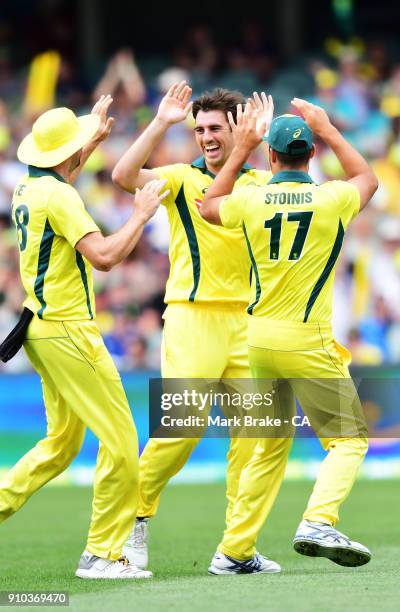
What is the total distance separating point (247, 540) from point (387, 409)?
6.09 meters

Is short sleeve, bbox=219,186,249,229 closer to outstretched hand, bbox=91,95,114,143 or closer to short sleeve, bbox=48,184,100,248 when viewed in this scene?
short sleeve, bbox=48,184,100,248

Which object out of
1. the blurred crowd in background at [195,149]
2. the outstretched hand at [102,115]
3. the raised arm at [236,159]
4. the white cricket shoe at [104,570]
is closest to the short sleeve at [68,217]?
the raised arm at [236,159]

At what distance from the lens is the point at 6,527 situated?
33.0 feet

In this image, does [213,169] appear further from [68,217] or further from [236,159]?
[68,217]

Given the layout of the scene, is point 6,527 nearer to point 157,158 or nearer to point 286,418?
point 286,418

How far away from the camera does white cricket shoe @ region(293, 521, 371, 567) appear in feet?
21.8

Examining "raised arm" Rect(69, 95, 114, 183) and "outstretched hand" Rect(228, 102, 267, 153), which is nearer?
"outstretched hand" Rect(228, 102, 267, 153)

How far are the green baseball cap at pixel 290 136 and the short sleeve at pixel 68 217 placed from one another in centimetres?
106

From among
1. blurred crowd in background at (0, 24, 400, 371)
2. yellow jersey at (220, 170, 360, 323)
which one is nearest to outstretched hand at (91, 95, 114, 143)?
yellow jersey at (220, 170, 360, 323)

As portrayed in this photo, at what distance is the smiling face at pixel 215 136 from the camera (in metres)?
7.80

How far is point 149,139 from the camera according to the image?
24.7ft

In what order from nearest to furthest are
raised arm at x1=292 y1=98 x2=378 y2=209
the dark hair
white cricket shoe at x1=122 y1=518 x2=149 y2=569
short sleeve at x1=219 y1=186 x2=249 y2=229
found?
short sleeve at x1=219 y1=186 x2=249 y2=229, raised arm at x1=292 y1=98 x2=378 y2=209, white cricket shoe at x1=122 y1=518 x2=149 y2=569, the dark hair

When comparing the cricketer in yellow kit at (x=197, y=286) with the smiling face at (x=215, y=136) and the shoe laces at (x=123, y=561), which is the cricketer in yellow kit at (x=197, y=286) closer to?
the smiling face at (x=215, y=136)

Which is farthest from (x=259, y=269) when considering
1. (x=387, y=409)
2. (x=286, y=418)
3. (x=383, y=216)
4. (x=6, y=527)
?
(x=383, y=216)
